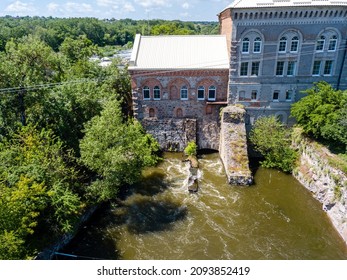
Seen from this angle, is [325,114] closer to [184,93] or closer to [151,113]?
[184,93]

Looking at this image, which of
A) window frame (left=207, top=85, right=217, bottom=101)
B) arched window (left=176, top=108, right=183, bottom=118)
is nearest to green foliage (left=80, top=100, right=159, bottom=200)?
arched window (left=176, top=108, right=183, bottom=118)

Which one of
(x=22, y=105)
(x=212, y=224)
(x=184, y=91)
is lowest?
(x=212, y=224)

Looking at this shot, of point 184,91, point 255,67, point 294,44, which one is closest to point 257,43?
point 255,67

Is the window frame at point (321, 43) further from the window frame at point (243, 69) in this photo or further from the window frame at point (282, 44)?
the window frame at point (243, 69)

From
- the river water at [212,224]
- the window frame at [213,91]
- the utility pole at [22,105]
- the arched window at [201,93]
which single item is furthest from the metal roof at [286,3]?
the utility pole at [22,105]

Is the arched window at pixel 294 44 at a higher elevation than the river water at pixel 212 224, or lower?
higher

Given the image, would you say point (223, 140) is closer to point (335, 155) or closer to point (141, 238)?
point (335, 155)
